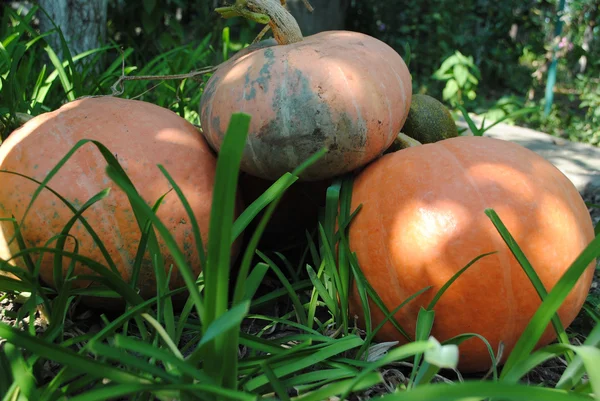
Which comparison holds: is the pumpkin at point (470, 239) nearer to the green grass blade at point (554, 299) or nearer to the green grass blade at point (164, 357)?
the green grass blade at point (554, 299)

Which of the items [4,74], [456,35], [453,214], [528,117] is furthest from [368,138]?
[456,35]

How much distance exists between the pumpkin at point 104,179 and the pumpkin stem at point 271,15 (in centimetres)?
38

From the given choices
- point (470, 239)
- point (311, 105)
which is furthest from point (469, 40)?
point (470, 239)

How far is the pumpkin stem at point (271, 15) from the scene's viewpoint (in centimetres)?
162

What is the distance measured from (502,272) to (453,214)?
0.17 m

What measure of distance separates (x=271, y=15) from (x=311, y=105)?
37cm

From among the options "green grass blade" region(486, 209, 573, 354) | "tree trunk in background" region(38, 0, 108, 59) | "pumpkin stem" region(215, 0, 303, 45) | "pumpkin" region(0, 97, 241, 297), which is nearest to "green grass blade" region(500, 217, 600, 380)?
"green grass blade" region(486, 209, 573, 354)

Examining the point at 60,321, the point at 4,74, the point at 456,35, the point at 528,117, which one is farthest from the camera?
the point at 456,35

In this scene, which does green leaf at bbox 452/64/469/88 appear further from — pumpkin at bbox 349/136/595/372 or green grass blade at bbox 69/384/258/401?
green grass blade at bbox 69/384/258/401

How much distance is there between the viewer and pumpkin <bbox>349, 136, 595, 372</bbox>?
1.29m

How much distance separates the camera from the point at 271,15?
63.9 inches

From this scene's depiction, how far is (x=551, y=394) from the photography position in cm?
79

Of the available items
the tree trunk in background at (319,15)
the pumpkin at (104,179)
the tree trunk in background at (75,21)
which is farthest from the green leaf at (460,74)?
the pumpkin at (104,179)

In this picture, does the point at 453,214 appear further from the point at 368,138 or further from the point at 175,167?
the point at 175,167
